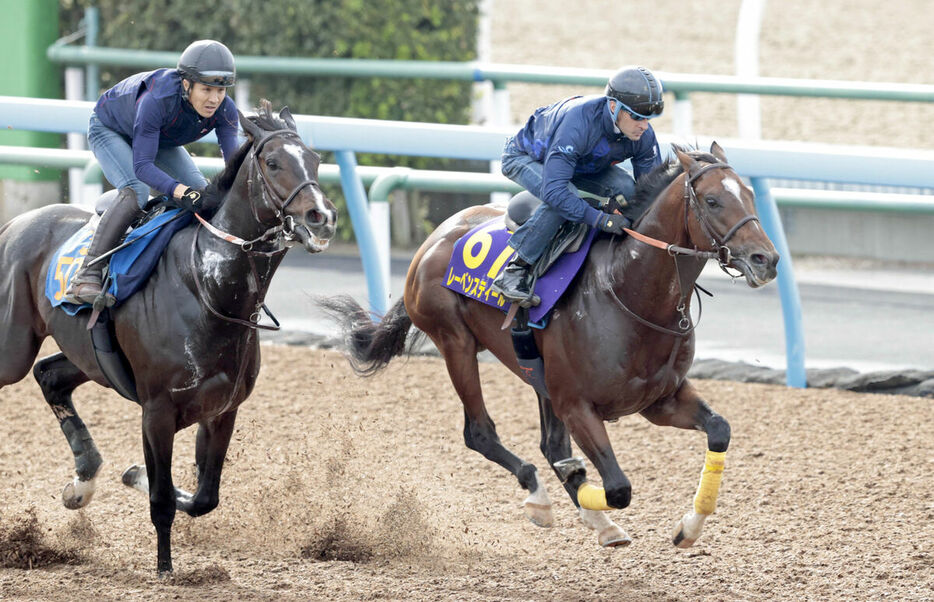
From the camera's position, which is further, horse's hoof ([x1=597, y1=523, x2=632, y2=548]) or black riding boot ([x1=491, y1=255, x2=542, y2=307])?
black riding boot ([x1=491, y1=255, x2=542, y2=307])

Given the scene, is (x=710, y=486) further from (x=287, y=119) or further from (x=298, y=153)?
(x=287, y=119)

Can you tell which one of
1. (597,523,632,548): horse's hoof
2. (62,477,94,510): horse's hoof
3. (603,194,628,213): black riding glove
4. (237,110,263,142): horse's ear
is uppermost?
(237,110,263,142): horse's ear

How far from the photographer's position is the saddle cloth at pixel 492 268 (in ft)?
17.5

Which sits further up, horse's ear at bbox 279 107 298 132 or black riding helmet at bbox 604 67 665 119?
black riding helmet at bbox 604 67 665 119

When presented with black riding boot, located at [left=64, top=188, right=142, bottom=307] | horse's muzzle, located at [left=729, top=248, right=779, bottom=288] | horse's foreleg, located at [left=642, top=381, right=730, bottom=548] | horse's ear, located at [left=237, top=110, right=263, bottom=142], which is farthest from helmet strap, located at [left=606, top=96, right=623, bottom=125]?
black riding boot, located at [left=64, top=188, right=142, bottom=307]

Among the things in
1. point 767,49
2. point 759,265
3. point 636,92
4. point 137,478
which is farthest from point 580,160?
point 767,49

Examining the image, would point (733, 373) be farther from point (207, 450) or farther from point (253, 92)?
point (253, 92)

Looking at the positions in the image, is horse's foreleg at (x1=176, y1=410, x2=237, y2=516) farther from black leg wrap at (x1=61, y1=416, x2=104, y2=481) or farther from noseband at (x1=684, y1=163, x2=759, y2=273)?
noseband at (x1=684, y1=163, x2=759, y2=273)

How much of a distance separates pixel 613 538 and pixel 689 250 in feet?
3.64

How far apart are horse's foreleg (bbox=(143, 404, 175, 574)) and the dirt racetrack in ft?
0.53

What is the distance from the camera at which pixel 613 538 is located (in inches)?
201

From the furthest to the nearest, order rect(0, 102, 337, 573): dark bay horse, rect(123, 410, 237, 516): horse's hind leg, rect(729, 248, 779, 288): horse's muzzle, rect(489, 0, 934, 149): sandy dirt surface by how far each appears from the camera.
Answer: rect(489, 0, 934, 149): sandy dirt surface
rect(123, 410, 237, 516): horse's hind leg
rect(0, 102, 337, 573): dark bay horse
rect(729, 248, 779, 288): horse's muzzle

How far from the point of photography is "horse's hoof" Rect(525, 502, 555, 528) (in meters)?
5.54

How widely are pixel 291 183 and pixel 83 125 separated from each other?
138 inches
